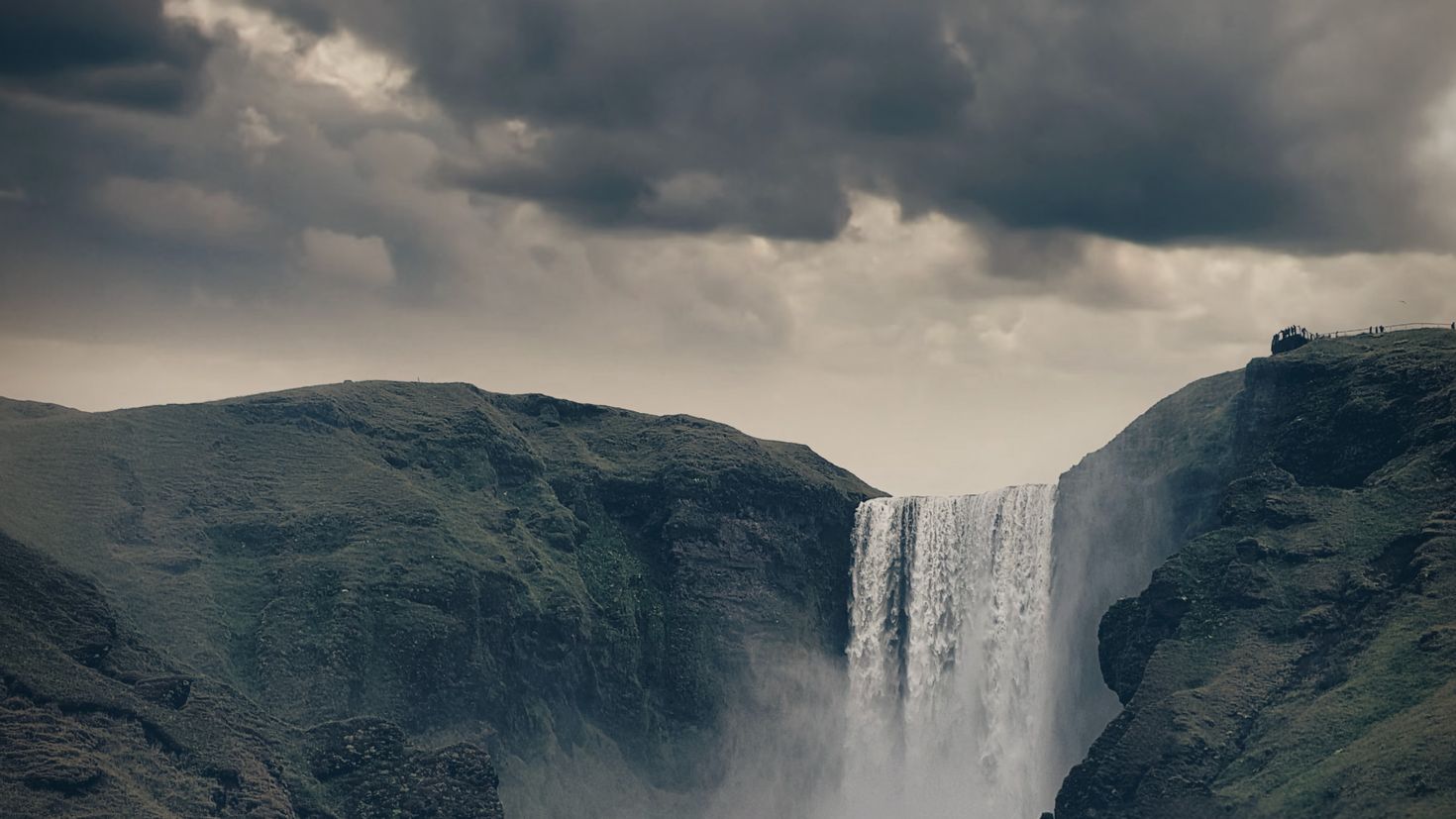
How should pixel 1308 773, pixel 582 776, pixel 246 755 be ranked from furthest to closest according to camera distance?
1. pixel 582 776
2. pixel 246 755
3. pixel 1308 773

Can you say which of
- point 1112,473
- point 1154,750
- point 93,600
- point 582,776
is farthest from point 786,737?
point 93,600

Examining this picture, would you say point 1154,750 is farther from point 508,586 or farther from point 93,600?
point 93,600

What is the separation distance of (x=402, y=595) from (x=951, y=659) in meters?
47.9

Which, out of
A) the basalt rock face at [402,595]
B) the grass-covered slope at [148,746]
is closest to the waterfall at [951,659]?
the basalt rock face at [402,595]

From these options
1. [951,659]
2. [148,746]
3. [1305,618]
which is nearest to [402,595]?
[148,746]

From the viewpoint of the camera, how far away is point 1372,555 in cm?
15525

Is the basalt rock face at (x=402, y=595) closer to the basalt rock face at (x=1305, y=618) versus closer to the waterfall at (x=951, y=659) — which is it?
the waterfall at (x=951, y=659)

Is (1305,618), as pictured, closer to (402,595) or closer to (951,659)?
(951,659)

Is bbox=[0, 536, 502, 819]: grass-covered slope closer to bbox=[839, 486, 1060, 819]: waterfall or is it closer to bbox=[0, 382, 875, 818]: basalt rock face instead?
bbox=[0, 382, 875, 818]: basalt rock face

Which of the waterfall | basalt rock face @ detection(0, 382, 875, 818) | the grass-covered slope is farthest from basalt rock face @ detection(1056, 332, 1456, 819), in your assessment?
the grass-covered slope

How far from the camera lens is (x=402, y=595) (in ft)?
591

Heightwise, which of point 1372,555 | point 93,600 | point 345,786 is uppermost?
point 1372,555

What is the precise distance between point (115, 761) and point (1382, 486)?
9156cm

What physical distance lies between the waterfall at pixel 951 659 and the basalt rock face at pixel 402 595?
6236 millimetres
